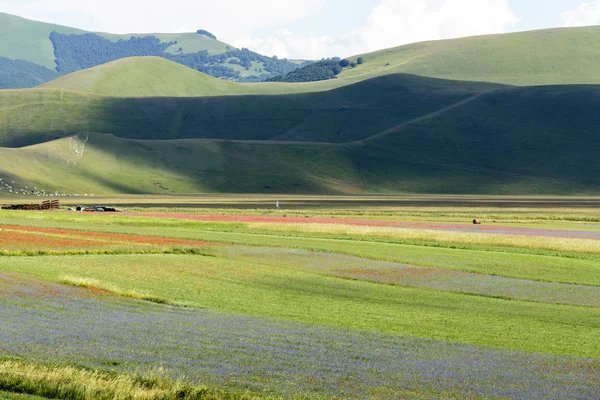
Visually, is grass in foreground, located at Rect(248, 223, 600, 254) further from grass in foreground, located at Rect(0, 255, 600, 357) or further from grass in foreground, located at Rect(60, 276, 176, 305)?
grass in foreground, located at Rect(60, 276, 176, 305)

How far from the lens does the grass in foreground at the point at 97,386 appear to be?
1750cm

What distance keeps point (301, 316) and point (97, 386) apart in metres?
12.7

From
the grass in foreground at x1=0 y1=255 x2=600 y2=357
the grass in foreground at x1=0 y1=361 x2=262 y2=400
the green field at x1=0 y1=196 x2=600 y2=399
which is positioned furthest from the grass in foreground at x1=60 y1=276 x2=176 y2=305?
the grass in foreground at x1=0 y1=361 x2=262 y2=400

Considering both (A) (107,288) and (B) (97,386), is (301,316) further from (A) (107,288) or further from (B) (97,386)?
(B) (97,386)

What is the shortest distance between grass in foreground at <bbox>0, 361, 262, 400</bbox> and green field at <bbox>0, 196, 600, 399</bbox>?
0.06 meters

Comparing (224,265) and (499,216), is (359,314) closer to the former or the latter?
(224,265)

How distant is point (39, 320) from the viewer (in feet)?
83.5

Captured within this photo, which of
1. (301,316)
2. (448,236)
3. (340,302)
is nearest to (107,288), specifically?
(301,316)

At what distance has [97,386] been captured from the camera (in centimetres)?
1772

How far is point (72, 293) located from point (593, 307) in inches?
819

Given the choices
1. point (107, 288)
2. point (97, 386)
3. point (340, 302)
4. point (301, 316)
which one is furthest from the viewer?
point (340, 302)

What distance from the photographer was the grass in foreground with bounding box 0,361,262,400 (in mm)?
17500

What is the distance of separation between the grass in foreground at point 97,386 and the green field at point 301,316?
56 millimetres

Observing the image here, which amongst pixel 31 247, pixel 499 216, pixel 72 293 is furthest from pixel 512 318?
pixel 499 216
